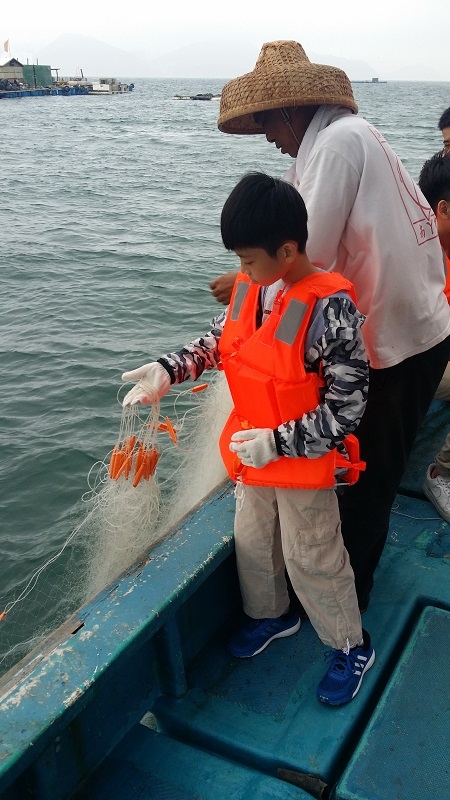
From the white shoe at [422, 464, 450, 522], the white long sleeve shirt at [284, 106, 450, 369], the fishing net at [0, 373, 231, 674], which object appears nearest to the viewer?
the white long sleeve shirt at [284, 106, 450, 369]

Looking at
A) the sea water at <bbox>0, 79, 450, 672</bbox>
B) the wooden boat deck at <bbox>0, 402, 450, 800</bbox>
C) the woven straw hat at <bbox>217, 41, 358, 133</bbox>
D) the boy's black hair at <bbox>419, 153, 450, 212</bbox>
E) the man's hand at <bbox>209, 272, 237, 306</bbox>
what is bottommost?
the sea water at <bbox>0, 79, 450, 672</bbox>

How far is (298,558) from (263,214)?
109cm

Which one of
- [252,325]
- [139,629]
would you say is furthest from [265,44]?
[139,629]

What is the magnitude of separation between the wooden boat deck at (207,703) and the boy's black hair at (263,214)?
1.11m

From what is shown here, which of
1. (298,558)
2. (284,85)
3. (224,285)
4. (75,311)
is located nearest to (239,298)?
(224,285)

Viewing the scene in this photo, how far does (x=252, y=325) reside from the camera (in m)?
2.11

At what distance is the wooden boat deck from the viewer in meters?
1.91

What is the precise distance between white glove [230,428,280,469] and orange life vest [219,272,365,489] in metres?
0.06

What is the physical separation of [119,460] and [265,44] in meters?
1.56

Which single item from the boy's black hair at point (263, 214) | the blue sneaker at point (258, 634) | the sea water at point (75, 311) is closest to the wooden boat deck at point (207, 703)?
the blue sneaker at point (258, 634)

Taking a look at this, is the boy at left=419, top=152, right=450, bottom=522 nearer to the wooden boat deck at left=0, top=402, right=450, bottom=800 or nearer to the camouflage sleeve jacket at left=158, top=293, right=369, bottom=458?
the wooden boat deck at left=0, top=402, right=450, bottom=800

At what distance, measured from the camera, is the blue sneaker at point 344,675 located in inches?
89.0

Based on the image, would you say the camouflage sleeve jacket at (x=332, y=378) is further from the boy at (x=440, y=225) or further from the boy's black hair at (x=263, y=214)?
the boy at (x=440, y=225)

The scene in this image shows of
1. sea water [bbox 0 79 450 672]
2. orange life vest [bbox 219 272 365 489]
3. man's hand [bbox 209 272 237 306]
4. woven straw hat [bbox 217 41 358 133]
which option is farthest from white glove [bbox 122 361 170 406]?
sea water [bbox 0 79 450 672]
